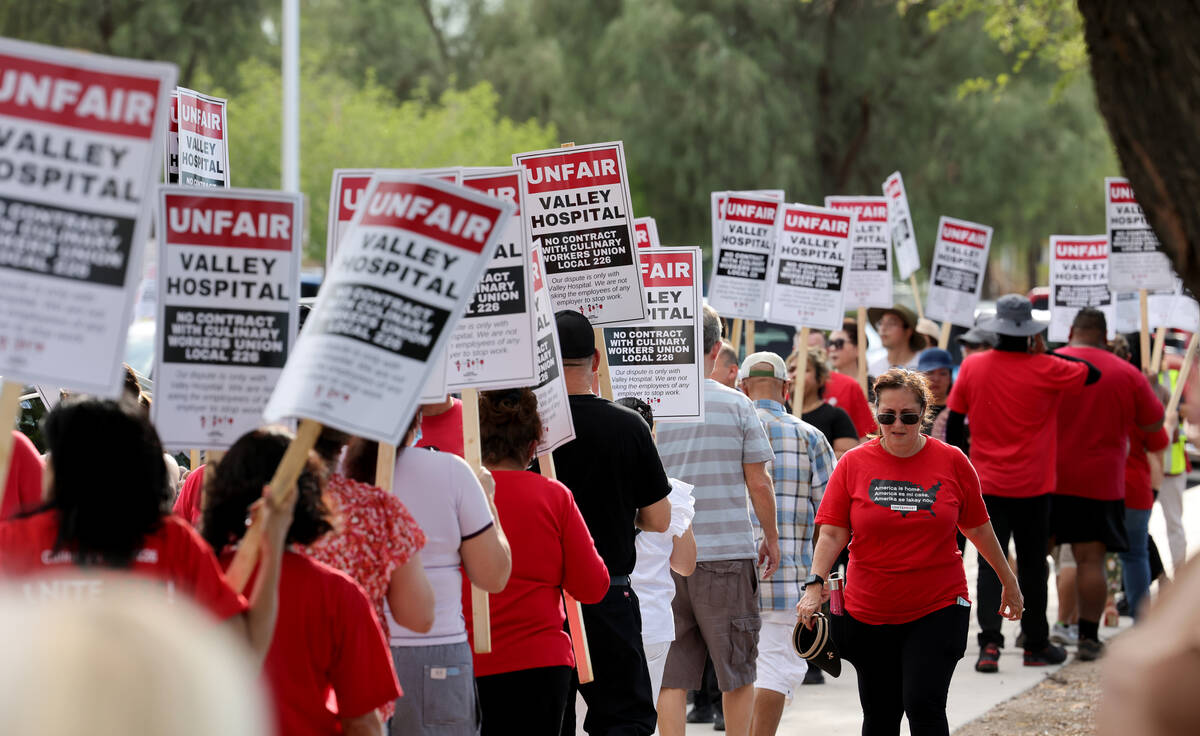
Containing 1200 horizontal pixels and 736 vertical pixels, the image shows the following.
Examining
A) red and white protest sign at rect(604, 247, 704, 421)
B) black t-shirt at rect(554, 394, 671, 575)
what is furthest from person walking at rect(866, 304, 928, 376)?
black t-shirt at rect(554, 394, 671, 575)

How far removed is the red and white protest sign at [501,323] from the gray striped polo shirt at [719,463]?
→ 1.91 m

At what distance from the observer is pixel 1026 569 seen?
923 cm

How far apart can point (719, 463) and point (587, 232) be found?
1207mm

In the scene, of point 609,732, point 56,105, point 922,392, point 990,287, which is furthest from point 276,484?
point 990,287

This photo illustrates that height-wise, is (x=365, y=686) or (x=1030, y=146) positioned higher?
(x=1030, y=146)

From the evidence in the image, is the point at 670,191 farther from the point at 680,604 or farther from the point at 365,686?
the point at 365,686

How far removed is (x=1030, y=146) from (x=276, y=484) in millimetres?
29531

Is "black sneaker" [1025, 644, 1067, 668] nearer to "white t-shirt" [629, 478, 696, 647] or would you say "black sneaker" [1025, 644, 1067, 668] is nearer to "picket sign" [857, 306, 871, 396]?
"picket sign" [857, 306, 871, 396]

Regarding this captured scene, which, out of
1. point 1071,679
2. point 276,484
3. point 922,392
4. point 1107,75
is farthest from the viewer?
point 1071,679

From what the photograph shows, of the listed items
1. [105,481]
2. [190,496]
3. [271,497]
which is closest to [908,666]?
[190,496]

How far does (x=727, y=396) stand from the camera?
7004 millimetres

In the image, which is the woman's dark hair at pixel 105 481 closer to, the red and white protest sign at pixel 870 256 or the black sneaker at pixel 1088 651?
the black sneaker at pixel 1088 651

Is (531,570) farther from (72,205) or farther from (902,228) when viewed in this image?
(902,228)

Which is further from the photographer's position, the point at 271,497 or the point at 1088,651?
the point at 1088,651
